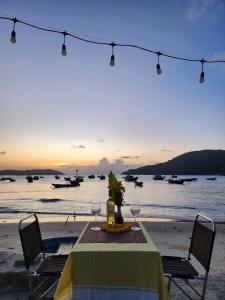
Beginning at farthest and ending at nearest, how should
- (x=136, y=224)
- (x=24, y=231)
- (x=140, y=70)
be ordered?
(x=140, y=70)
(x=136, y=224)
(x=24, y=231)

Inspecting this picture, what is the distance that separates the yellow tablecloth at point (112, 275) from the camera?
2.78m

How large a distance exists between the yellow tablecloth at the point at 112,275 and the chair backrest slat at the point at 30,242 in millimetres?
758

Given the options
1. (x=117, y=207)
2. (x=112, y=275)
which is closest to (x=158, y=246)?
(x=117, y=207)

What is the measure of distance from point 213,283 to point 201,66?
365 cm

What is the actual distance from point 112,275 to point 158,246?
15.7ft

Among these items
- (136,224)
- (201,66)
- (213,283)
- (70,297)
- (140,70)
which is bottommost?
(213,283)

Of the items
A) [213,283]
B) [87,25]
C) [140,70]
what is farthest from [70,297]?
[140,70]

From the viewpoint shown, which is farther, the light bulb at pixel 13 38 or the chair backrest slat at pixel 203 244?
the light bulb at pixel 13 38

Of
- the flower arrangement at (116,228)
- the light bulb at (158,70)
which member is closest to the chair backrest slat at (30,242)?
the flower arrangement at (116,228)

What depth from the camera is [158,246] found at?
7363 millimetres

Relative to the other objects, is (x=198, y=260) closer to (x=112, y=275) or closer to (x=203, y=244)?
(x=203, y=244)

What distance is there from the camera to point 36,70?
32.8ft

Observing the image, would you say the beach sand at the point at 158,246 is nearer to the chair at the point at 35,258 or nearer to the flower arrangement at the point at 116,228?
the chair at the point at 35,258

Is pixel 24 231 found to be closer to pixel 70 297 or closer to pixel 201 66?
pixel 70 297
